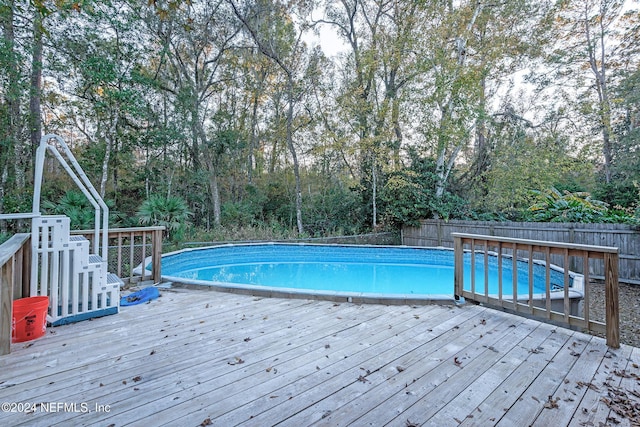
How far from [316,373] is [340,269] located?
5.79 metres

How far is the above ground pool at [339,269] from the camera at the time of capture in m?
6.18

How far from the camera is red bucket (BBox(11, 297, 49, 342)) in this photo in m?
2.32

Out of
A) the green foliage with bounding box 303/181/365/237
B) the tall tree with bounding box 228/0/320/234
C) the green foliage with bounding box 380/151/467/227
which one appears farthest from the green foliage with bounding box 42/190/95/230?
the green foliage with bounding box 380/151/467/227

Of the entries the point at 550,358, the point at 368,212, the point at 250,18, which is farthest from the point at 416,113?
the point at 550,358

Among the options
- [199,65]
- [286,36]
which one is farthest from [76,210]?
[286,36]

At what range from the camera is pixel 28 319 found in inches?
93.2

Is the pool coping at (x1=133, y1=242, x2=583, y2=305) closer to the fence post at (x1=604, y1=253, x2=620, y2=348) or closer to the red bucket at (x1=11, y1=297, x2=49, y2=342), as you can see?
the fence post at (x1=604, y1=253, x2=620, y2=348)

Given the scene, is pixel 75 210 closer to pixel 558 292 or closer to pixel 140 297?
pixel 140 297

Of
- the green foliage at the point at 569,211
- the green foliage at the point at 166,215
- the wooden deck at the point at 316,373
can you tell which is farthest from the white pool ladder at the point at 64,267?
the green foliage at the point at 569,211

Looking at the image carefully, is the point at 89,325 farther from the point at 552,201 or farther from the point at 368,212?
the point at 552,201

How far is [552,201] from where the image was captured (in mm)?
8094

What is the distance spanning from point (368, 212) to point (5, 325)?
10.1 metres

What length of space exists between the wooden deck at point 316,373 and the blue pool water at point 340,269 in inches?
115

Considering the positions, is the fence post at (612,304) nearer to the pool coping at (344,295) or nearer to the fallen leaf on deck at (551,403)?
the pool coping at (344,295)
